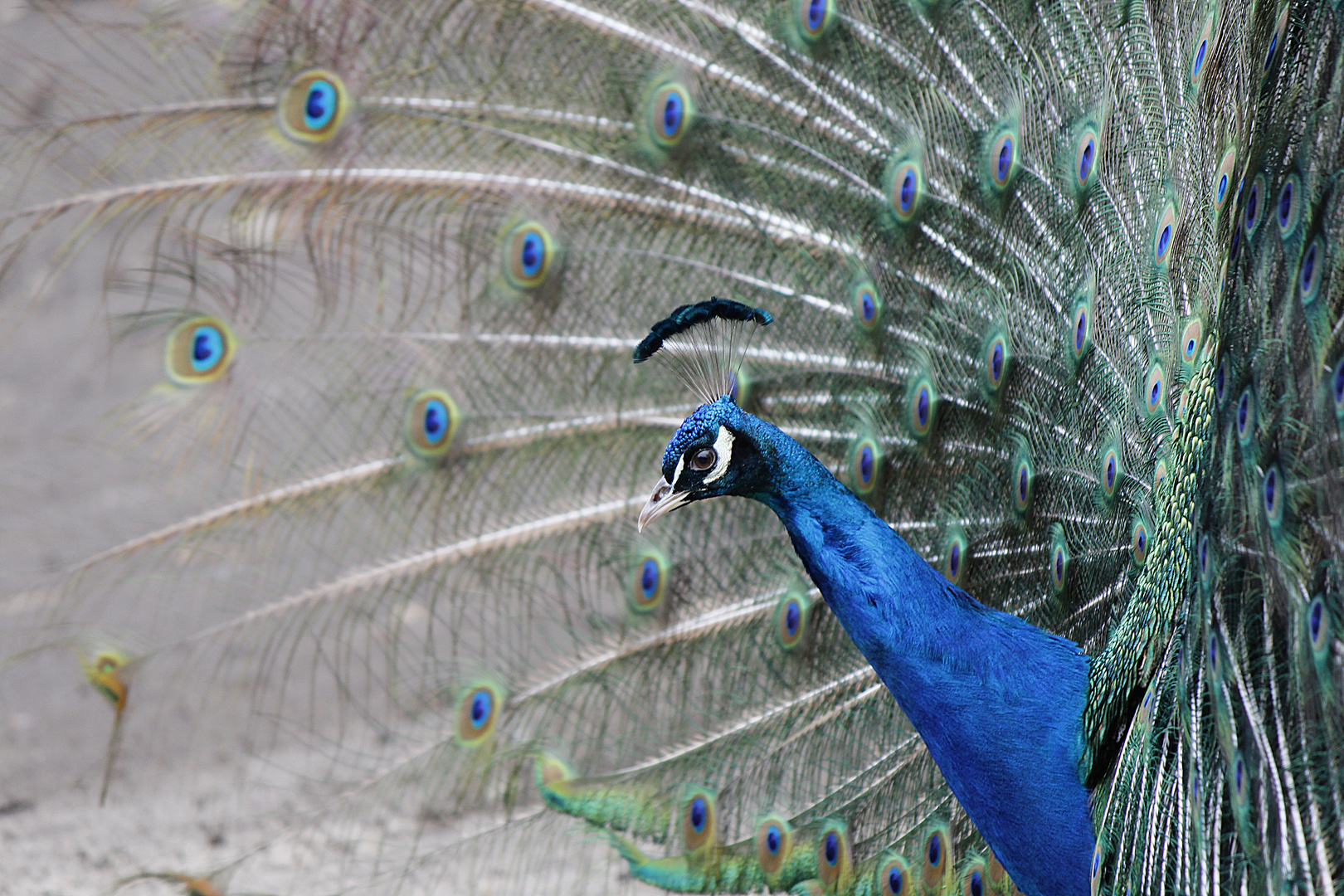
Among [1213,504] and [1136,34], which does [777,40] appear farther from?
[1213,504]

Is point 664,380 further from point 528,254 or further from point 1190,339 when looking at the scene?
point 1190,339

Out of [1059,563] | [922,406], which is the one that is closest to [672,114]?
[922,406]

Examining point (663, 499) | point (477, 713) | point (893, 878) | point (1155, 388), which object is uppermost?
point (1155, 388)

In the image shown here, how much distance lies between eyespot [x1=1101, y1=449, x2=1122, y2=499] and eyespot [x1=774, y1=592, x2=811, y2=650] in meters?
0.38

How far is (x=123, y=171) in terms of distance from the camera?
49.0 inches

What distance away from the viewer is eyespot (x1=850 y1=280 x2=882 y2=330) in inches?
54.6

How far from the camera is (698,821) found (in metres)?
1.48

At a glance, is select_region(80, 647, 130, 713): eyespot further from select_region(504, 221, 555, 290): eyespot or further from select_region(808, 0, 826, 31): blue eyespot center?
select_region(808, 0, 826, 31): blue eyespot center

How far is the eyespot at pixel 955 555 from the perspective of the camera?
1.40 meters

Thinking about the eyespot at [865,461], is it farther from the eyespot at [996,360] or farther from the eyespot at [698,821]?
the eyespot at [698,821]

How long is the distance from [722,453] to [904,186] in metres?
0.51

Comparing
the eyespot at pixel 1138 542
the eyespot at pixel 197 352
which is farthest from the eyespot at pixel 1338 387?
the eyespot at pixel 197 352

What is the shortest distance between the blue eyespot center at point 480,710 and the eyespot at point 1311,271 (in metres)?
1.03

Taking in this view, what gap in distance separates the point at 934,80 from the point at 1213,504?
77 centimetres
